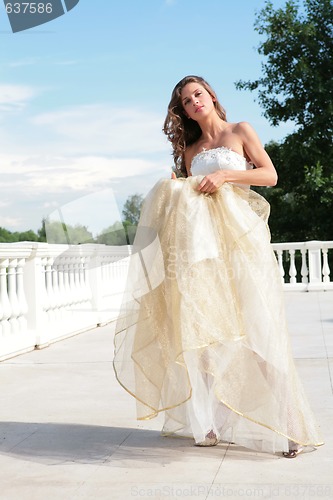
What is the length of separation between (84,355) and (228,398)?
13.2 feet

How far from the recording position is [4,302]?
7191 mm

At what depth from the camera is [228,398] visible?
3.22 m

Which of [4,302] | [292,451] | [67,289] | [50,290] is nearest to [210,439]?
[292,451]

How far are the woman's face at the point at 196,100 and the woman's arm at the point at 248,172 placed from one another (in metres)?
0.17

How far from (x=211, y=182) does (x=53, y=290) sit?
577cm

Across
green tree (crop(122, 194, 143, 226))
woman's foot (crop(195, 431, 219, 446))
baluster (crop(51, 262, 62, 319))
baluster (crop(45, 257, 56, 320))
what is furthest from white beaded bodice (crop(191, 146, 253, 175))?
baluster (crop(51, 262, 62, 319))

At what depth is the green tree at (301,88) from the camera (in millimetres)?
25281

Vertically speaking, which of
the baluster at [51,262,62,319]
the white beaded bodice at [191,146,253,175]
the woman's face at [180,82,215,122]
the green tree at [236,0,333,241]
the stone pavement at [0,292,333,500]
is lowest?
the stone pavement at [0,292,333,500]

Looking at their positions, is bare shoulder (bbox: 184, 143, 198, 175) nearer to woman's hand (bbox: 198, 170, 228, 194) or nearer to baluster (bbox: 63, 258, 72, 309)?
woman's hand (bbox: 198, 170, 228, 194)

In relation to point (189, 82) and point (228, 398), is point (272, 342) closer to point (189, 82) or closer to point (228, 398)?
point (228, 398)

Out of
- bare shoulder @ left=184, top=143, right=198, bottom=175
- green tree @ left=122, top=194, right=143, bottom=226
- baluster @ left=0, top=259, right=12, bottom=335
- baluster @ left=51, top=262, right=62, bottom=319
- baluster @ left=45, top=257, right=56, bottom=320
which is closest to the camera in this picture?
bare shoulder @ left=184, top=143, right=198, bottom=175

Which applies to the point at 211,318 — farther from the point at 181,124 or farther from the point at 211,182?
the point at 181,124

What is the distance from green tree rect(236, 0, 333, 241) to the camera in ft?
82.9
